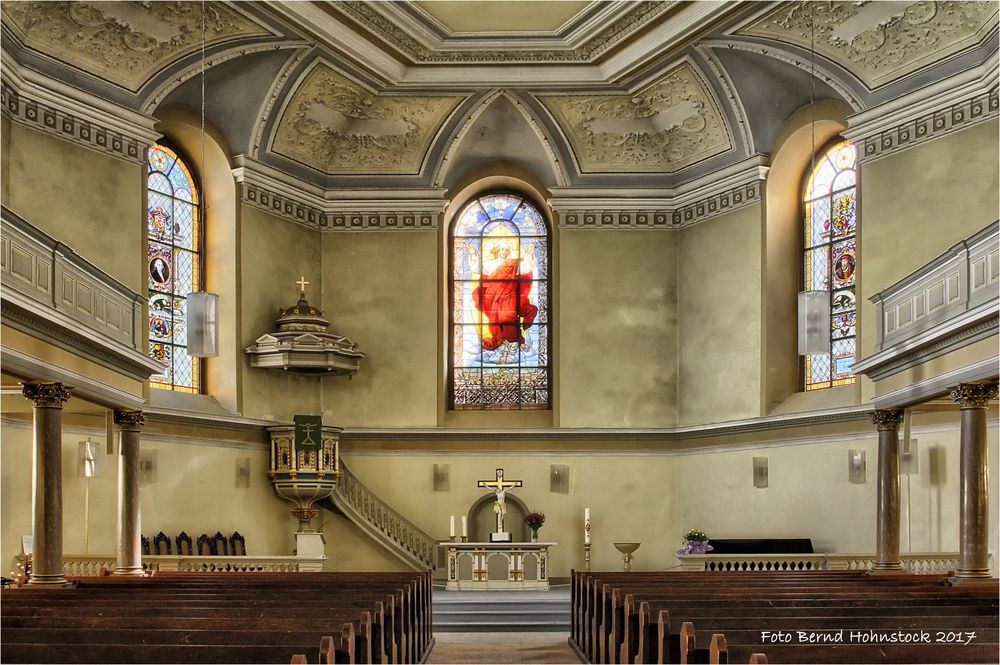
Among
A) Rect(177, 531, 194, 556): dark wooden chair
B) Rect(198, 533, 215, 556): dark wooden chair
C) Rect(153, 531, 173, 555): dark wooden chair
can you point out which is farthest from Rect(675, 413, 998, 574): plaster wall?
Rect(153, 531, 173, 555): dark wooden chair

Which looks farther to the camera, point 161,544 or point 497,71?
point 497,71

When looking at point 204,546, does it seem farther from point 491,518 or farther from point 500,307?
point 500,307

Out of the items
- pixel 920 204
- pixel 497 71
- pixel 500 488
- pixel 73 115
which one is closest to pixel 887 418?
pixel 920 204

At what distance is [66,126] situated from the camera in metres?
17.5

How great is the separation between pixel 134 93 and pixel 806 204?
11.9 meters

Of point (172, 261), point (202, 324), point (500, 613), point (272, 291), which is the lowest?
point (500, 613)

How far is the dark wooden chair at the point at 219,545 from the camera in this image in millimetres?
19375

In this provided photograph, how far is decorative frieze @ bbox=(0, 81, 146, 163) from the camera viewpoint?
16.5m

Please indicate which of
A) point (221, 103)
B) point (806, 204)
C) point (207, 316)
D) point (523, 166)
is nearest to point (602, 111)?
point (523, 166)

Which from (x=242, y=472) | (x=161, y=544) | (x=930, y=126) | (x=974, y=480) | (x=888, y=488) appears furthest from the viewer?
(x=242, y=472)

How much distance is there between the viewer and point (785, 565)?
18516mm

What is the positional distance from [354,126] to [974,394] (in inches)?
546

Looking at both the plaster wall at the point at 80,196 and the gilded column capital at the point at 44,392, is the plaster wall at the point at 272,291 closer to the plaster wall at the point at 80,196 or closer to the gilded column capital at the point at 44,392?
the plaster wall at the point at 80,196

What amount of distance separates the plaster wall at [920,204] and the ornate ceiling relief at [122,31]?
10.4 m
